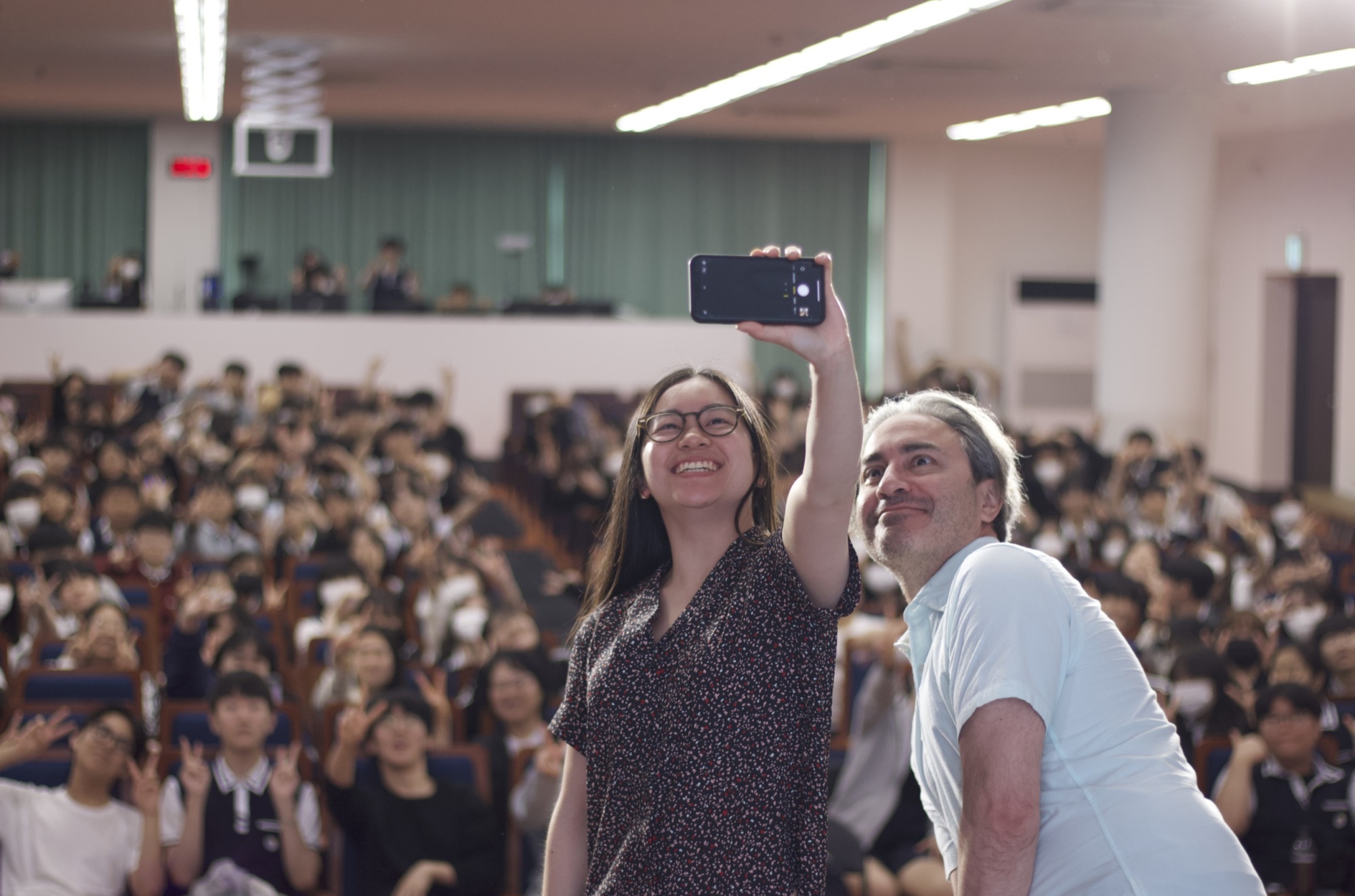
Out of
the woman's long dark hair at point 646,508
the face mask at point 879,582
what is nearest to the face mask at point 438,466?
the face mask at point 879,582

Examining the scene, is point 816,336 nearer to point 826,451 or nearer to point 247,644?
point 826,451

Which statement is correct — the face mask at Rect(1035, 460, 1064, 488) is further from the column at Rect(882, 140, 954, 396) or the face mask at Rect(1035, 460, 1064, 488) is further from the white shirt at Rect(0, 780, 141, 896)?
the column at Rect(882, 140, 954, 396)

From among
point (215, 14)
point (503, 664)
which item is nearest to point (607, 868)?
point (503, 664)

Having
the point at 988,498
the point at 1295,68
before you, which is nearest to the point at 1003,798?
the point at 988,498

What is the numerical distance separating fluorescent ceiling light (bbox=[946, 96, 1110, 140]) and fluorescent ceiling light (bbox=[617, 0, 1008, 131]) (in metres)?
2.27

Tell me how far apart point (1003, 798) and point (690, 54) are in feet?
24.0

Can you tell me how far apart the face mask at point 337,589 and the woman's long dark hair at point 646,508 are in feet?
10.5

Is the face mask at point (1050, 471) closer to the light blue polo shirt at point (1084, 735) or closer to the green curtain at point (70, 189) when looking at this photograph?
the light blue polo shirt at point (1084, 735)

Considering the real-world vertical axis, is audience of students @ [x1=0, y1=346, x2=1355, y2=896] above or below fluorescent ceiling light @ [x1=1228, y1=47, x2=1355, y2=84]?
below

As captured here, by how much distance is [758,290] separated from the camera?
5.00 feet

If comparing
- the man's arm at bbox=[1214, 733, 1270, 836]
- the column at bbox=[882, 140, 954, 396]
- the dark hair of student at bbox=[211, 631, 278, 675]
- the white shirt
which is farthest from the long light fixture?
the column at bbox=[882, 140, 954, 396]

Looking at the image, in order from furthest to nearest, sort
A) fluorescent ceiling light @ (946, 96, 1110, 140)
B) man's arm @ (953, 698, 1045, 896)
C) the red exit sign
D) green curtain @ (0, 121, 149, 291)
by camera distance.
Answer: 1. green curtain @ (0, 121, 149, 291)
2. the red exit sign
3. fluorescent ceiling light @ (946, 96, 1110, 140)
4. man's arm @ (953, 698, 1045, 896)

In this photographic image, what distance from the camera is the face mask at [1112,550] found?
20.2 feet

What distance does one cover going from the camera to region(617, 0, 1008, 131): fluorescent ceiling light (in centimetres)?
696
